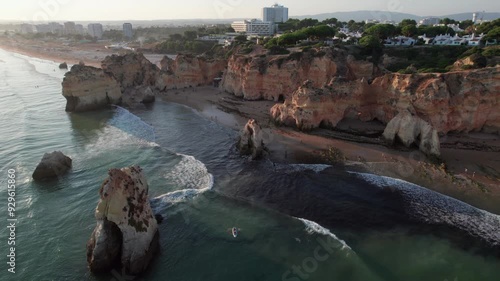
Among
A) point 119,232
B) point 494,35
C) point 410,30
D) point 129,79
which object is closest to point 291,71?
point 129,79

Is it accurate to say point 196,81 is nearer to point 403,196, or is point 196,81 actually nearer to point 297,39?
point 297,39

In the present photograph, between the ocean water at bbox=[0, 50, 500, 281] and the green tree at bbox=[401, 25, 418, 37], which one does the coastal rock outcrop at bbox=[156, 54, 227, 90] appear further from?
the green tree at bbox=[401, 25, 418, 37]

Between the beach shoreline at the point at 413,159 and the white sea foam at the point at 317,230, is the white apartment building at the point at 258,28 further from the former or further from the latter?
the white sea foam at the point at 317,230

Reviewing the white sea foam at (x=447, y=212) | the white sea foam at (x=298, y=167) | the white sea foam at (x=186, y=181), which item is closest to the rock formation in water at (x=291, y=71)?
the white sea foam at (x=298, y=167)

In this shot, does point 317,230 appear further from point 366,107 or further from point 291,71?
point 291,71

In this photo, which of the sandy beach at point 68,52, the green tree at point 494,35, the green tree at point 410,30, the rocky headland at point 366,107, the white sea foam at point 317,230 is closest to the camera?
the white sea foam at point 317,230

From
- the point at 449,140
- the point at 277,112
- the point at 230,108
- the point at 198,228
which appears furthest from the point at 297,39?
the point at 198,228
